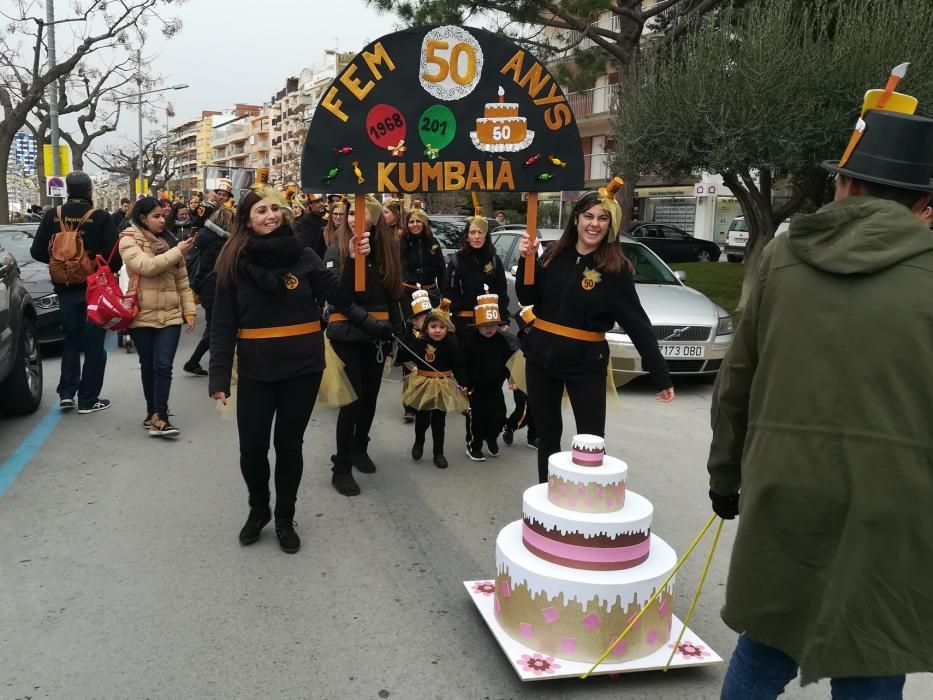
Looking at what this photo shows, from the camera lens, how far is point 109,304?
6.27 m

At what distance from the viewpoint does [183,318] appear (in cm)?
655

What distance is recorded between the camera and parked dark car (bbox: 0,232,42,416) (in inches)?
251

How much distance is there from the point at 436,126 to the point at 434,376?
1.88m

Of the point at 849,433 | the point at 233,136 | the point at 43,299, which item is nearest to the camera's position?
the point at 849,433

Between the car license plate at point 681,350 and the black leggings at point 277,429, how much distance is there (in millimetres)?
5073

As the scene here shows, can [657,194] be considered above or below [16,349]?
above

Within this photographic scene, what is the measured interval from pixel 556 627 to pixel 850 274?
1.84 m

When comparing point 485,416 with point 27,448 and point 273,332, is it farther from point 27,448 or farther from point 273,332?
point 27,448

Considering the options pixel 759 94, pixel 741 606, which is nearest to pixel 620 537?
pixel 741 606

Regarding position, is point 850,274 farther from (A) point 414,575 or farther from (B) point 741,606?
(A) point 414,575

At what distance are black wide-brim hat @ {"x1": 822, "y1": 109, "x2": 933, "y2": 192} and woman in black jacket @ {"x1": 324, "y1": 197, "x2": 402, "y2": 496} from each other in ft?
11.1

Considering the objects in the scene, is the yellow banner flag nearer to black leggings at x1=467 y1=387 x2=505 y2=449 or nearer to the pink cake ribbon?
black leggings at x1=467 y1=387 x2=505 y2=449

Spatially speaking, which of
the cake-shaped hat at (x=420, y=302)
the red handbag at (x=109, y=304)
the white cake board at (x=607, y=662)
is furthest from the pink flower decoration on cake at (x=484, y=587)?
the red handbag at (x=109, y=304)

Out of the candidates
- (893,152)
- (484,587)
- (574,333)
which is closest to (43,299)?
(574,333)
